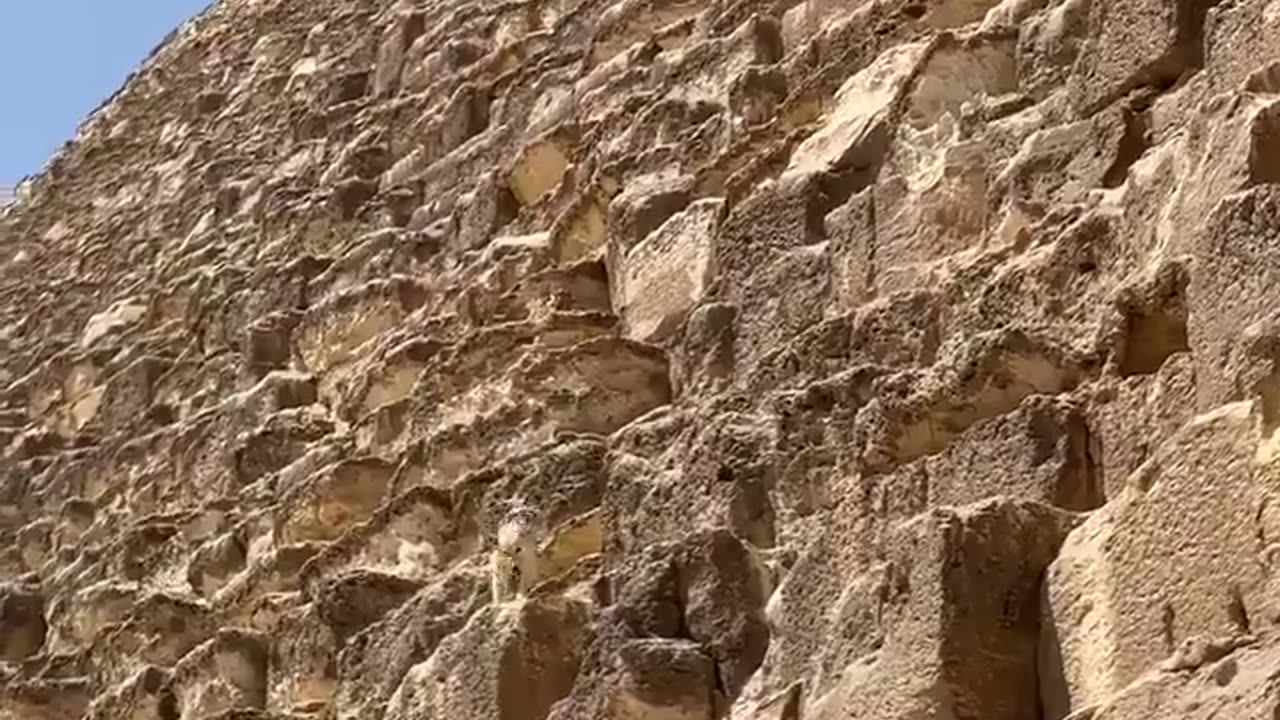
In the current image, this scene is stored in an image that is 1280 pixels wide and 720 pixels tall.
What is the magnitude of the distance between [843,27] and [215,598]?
9.88 ft

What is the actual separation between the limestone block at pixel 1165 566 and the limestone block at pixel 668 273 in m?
2.69

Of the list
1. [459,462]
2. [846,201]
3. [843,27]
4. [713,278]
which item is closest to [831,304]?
[846,201]

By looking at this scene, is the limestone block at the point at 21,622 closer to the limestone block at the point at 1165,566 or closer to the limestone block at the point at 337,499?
the limestone block at the point at 337,499

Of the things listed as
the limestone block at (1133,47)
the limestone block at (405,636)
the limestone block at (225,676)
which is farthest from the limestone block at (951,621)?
the limestone block at (225,676)

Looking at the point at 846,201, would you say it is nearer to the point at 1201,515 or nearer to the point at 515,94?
the point at 1201,515

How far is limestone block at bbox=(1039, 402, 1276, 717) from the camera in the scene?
466 centimetres

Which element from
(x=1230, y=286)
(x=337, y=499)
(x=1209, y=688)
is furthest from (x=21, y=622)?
(x=1209, y=688)

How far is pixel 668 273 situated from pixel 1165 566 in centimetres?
328

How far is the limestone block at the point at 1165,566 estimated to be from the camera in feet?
15.3


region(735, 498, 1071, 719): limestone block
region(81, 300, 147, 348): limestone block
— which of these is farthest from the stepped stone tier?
→ region(81, 300, 147, 348): limestone block

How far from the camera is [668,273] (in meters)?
7.98

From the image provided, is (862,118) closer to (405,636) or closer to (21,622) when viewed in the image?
(405,636)

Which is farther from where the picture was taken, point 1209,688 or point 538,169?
point 538,169

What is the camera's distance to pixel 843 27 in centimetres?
794
